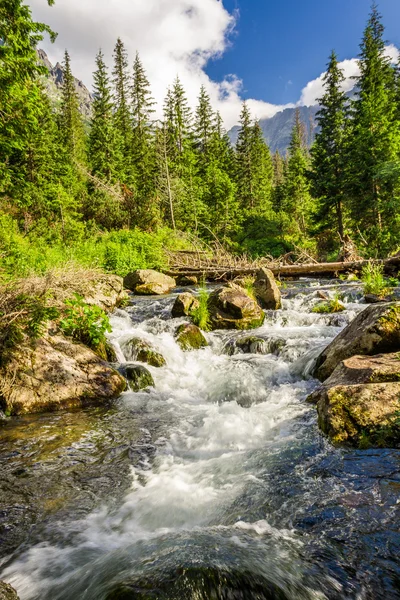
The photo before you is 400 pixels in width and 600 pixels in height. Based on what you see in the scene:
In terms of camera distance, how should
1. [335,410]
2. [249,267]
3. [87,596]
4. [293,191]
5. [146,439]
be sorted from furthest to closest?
[293,191] → [249,267] → [146,439] → [335,410] → [87,596]

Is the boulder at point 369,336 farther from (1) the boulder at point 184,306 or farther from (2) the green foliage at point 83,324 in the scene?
(1) the boulder at point 184,306

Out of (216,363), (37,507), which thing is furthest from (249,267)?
(37,507)

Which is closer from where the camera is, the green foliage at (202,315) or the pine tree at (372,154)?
the green foliage at (202,315)

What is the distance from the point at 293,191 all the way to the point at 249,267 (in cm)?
2680

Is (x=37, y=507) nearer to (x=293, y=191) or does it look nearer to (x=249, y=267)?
(x=249, y=267)

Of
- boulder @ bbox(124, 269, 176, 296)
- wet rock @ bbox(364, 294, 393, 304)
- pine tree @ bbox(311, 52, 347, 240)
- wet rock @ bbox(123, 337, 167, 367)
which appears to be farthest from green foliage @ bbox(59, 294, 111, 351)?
pine tree @ bbox(311, 52, 347, 240)

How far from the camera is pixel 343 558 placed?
2.48m

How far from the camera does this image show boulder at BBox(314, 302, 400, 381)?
566 centimetres

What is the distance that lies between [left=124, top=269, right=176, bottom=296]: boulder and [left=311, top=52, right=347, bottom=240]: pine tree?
642 inches

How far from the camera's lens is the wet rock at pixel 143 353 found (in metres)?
7.99

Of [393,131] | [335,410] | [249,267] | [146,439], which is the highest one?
[393,131]

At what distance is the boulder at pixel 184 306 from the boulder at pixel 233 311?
1.79ft

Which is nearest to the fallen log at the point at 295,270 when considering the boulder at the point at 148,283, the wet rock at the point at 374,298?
the boulder at the point at 148,283

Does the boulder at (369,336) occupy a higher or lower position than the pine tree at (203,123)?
lower
